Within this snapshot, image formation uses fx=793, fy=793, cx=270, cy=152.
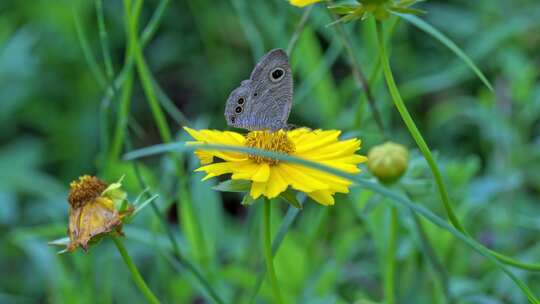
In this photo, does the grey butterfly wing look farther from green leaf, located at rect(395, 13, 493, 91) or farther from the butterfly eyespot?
green leaf, located at rect(395, 13, 493, 91)

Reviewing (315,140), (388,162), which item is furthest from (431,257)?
(315,140)

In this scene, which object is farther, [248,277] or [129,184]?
[129,184]

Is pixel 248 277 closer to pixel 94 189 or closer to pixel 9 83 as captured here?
pixel 94 189

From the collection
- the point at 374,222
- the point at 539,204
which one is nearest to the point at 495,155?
the point at 539,204

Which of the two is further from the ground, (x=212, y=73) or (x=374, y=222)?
(x=212, y=73)

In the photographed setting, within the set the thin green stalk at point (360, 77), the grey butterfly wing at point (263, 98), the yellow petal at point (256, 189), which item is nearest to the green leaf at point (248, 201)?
the yellow petal at point (256, 189)

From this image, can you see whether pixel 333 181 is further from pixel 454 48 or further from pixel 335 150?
pixel 454 48

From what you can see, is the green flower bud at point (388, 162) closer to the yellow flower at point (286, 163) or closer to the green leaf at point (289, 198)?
the yellow flower at point (286, 163)
